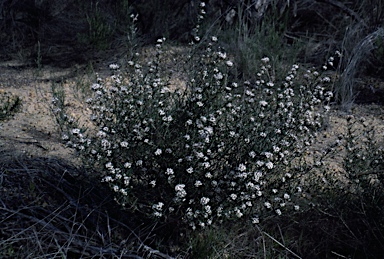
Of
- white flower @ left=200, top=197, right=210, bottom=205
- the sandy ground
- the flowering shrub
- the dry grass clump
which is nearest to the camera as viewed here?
white flower @ left=200, top=197, right=210, bottom=205

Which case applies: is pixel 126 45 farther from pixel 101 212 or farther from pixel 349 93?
pixel 101 212

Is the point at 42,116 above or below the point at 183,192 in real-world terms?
below

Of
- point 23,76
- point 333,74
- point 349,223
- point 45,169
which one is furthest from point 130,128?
point 333,74

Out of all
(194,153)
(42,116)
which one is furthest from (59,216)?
(42,116)

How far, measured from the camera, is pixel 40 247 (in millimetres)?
2850

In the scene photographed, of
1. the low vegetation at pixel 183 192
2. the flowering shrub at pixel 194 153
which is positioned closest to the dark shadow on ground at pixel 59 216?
the low vegetation at pixel 183 192

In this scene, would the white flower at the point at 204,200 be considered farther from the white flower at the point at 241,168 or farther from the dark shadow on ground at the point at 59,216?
the dark shadow on ground at the point at 59,216

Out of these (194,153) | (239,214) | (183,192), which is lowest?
(239,214)

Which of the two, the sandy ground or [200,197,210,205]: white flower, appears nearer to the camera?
[200,197,210,205]: white flower

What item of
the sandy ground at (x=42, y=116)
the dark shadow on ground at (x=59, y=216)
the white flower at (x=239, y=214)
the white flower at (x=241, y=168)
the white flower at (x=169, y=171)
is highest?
the white flower at (x=241, y=168)

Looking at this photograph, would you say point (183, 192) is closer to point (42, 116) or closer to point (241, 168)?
point (241, 168)

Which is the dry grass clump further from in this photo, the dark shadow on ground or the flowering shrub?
the flowering shrub

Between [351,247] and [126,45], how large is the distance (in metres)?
3.62

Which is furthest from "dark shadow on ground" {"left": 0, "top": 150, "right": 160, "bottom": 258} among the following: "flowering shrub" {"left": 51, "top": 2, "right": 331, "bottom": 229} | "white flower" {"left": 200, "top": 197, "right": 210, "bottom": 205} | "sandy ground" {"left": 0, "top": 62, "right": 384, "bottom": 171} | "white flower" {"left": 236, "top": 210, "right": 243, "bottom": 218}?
"white flower" {"left": 236, "top": 210, "right": 243, "bottom": 218}
